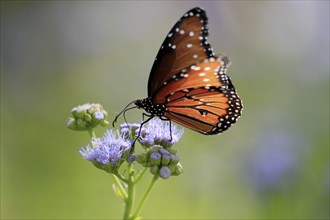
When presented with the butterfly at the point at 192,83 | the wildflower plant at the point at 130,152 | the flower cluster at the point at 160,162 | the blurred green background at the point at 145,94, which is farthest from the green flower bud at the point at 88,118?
the blurred green background at the point at 145,94

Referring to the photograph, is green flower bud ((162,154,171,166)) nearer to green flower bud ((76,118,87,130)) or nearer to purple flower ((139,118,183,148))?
purple flower ((139,118,183,148))

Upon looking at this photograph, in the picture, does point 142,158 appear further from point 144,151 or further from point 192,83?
point 192,83

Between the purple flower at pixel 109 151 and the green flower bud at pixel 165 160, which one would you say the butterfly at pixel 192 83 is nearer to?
the purple flower at pixel 109 151

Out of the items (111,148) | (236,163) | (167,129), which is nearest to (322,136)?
(236,163)

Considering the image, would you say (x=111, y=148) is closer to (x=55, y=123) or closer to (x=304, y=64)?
(x=55, y=123)

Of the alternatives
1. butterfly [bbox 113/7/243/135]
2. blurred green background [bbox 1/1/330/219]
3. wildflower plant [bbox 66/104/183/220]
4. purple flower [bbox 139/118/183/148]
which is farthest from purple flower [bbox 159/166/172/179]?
blurred green background [bbox 1/1/330/219]

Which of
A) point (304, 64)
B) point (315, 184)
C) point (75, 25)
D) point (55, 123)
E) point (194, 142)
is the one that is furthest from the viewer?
point (75, 25)
